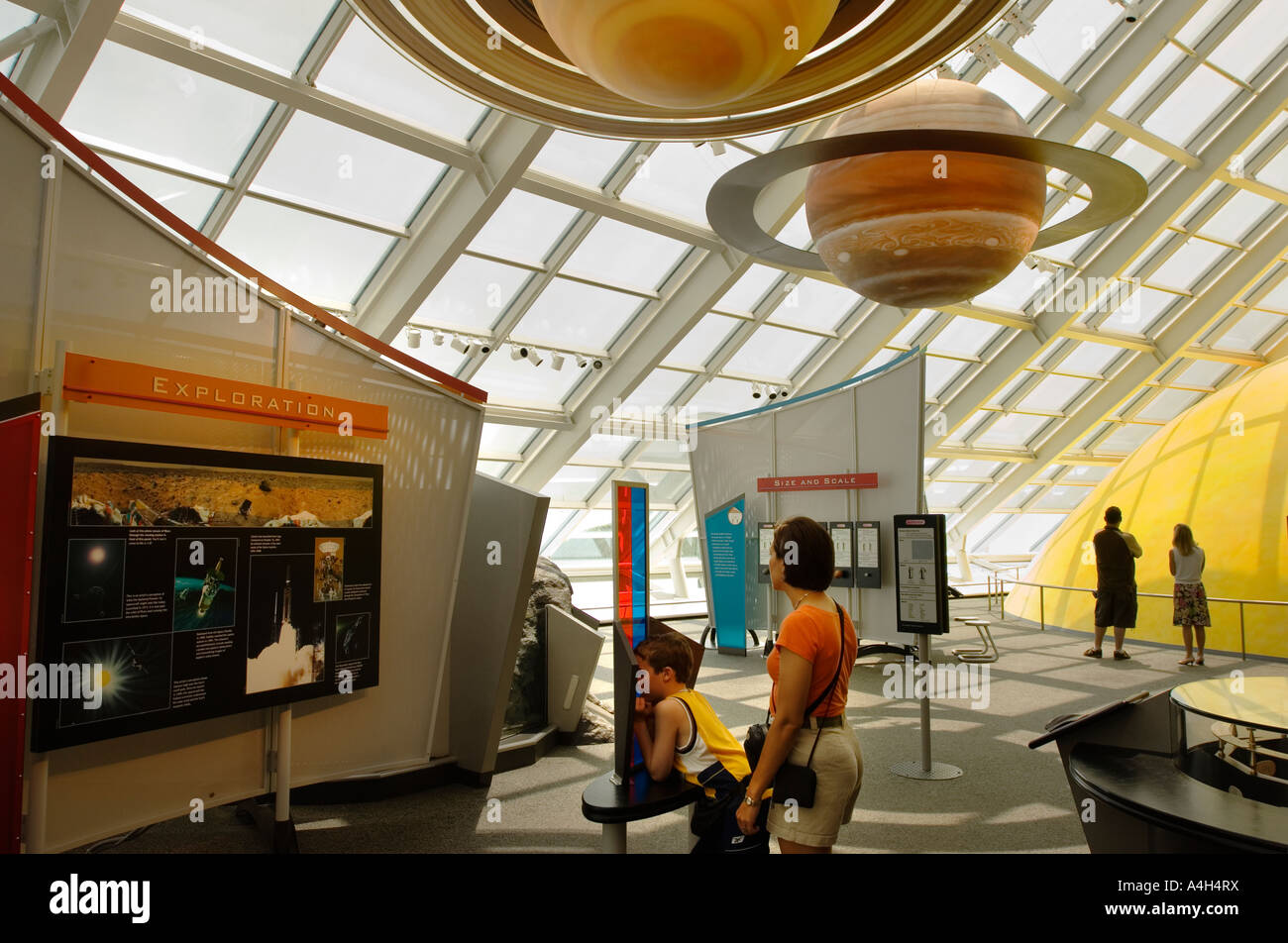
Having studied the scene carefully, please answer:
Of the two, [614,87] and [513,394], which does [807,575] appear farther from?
[513,394]

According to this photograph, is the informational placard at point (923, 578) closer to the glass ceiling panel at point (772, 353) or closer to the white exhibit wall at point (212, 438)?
the white exhibit wall at point (212, 438)

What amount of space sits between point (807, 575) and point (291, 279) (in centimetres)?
1006

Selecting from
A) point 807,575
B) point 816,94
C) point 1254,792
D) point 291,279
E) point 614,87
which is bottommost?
point 1254,792

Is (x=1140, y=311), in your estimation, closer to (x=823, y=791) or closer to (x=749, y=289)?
(x=749, y=289)

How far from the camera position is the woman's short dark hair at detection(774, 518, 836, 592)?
3256 millimetres

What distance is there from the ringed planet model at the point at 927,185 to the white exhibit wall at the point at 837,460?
6.44m

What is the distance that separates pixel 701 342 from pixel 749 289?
1493 mm

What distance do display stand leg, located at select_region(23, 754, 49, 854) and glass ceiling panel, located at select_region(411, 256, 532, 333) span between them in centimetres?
949

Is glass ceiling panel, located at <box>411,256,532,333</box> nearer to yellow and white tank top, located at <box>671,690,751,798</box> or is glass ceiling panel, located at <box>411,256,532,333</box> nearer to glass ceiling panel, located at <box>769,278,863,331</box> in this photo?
glass ceiling panel, located at <box>769,278,863,331</box>

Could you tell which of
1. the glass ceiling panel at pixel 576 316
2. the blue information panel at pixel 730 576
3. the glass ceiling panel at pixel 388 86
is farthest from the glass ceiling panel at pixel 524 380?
the glass ceiling panel at pixel 388 86

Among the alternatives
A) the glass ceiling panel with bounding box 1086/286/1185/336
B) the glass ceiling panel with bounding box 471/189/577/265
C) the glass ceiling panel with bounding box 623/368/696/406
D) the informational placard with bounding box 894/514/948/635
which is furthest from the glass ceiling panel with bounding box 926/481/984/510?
the informational placard with bounding box 894/514/948/635

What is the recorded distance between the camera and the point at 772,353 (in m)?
17.2

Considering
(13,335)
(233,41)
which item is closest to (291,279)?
(233,41)
